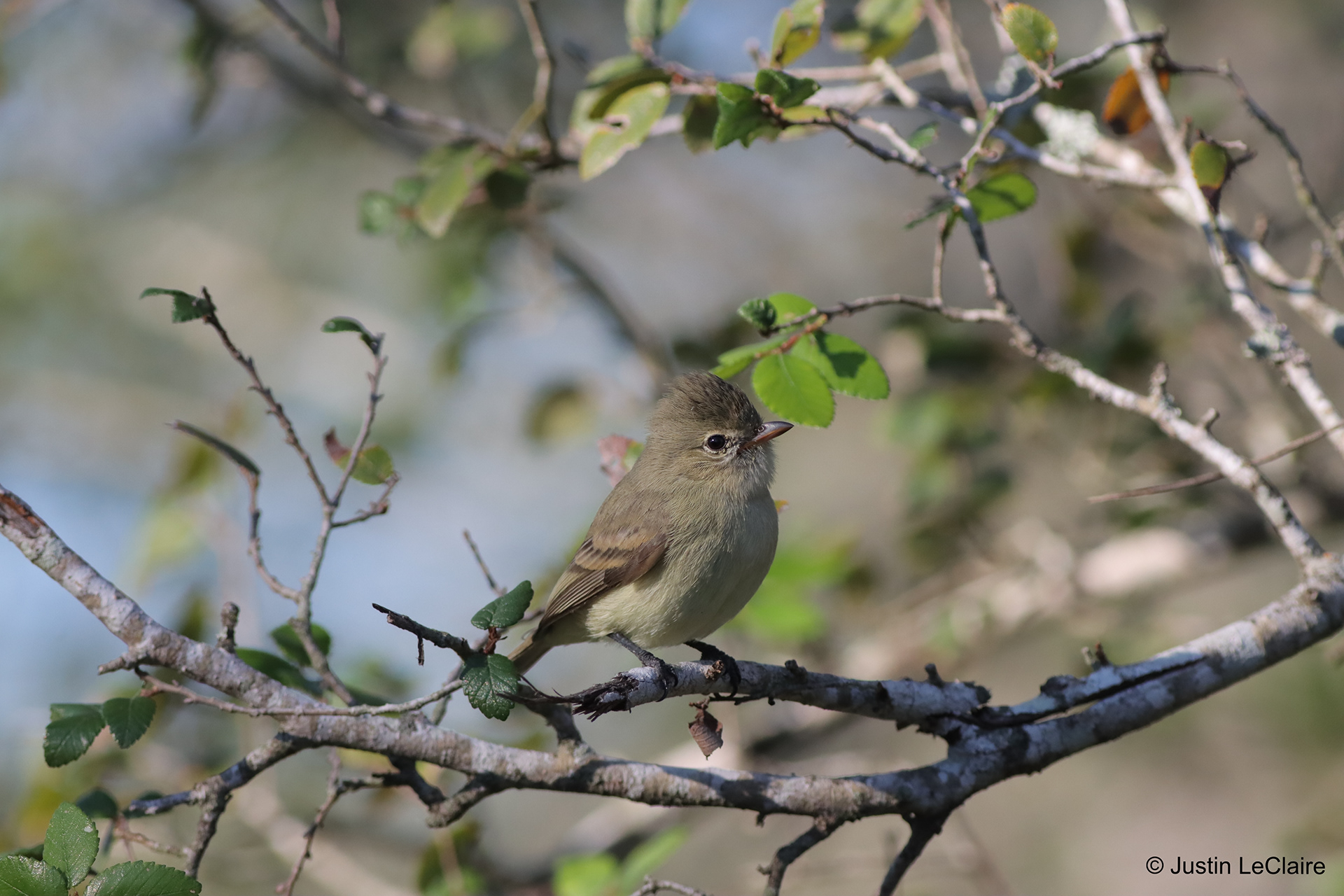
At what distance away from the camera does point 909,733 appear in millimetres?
8305

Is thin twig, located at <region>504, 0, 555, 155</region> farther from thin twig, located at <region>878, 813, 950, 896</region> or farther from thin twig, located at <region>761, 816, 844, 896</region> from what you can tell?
thin twig, located at <region>878, 813, 950, 896</region>

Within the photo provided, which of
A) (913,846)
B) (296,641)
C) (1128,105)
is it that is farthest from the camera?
(1128,105)

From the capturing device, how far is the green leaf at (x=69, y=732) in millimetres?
2488

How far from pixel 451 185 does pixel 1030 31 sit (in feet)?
6.86

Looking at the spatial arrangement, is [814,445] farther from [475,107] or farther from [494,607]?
[494,607]

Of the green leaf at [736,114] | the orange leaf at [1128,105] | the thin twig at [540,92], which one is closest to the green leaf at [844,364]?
the green leaf at [736,114]

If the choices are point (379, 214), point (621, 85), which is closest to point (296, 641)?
point (379, 214)

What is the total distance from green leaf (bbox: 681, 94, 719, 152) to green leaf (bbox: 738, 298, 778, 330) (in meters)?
0.90

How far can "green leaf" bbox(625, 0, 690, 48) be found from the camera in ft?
11.9

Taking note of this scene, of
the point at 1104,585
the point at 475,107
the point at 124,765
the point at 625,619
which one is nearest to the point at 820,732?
the point at 1104,585

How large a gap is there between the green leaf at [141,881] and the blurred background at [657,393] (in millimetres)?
1198

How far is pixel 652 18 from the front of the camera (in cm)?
363

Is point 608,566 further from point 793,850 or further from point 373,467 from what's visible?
point 793,850

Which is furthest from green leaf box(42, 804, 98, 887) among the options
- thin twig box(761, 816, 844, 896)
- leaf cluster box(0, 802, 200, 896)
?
thin twig box(761, 816, 844, 896)
